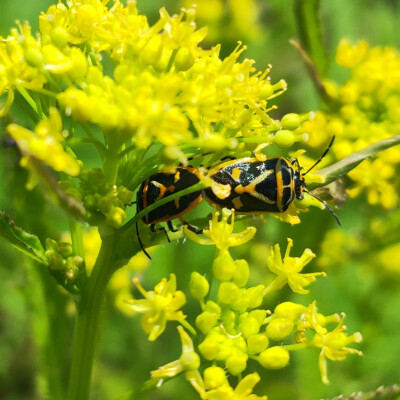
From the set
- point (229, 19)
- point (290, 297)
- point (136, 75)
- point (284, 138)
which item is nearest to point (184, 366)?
point (284, 138)

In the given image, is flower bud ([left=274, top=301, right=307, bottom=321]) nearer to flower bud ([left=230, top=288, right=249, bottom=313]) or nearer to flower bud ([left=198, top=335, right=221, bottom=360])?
flower bud ([left=230, top=288, right=249, bottom=313])

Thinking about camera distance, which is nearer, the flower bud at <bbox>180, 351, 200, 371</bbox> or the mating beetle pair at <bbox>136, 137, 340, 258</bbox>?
the flower bud at <bbox>180, 351, 200, 371</bbox>

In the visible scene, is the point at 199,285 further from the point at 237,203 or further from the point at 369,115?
the point at 369,115

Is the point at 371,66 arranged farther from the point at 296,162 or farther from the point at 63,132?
the point at 63,132

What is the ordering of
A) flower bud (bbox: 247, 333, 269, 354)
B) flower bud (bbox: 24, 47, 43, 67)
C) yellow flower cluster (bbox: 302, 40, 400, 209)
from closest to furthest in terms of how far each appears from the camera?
1. flower bud (bbox: 24, 47, 43, 67)
2. flower bud (bbox: 247, 333, 269, 354)
3. yellow flower cluster (bbox: 302, 40, 400, 209)

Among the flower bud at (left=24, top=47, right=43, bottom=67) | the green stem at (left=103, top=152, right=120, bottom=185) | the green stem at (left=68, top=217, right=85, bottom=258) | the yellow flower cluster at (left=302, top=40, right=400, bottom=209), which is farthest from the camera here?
the yellow flower cluster at (left=302, top=40, right=400, bottom=209)

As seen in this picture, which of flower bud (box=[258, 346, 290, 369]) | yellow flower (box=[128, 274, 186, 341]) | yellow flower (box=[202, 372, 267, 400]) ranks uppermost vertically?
yellow flower (box=[128, 274, 186, 341])

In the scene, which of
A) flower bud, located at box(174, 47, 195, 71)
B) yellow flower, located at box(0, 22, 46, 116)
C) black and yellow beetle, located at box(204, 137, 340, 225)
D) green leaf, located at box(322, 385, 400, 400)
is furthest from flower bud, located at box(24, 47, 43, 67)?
green leaf, located at box(322, 385, 400, 400)
